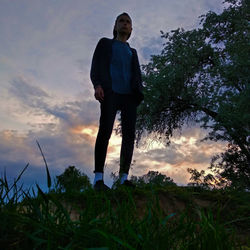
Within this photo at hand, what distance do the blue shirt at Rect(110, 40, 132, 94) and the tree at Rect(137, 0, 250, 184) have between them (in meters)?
8.72

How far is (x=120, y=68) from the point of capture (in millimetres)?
6055

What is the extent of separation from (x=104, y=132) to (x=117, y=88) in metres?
0.86

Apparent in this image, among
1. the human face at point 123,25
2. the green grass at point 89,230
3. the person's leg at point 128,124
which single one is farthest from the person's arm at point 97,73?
the green grass at point 89,230

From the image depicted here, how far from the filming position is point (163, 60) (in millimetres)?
19391

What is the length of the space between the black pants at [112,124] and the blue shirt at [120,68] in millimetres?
148

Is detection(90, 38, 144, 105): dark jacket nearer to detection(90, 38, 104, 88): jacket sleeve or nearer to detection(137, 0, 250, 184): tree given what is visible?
detection(90, 38, 104, 88): jacket sleeve

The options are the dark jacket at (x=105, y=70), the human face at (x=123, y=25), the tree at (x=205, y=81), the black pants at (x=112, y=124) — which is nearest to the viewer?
the black pants at (x=112, y=124)

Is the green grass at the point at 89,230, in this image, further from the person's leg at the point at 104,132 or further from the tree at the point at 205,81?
the tree at the point at 205,81

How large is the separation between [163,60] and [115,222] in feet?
59.0

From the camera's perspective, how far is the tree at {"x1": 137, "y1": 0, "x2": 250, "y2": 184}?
14.9 meters

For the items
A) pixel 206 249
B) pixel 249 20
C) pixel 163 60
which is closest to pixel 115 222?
pixel 206 249

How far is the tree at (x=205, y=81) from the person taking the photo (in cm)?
1485

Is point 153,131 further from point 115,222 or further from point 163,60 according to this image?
point 115,222

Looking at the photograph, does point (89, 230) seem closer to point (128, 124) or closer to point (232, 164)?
point (128, 124)
